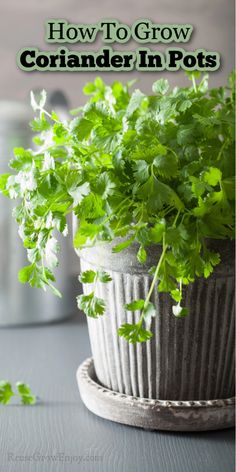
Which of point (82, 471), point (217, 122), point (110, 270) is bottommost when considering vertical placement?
point (82, 471)

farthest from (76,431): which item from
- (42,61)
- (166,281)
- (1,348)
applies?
(42,61)

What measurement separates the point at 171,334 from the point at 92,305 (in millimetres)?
129

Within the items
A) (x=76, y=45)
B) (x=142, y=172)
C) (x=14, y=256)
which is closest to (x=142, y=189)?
(x=142, y=172)

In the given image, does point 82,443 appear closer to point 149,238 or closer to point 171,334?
point 171,334

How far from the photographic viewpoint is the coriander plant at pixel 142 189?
798 mm

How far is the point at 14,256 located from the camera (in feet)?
5.03

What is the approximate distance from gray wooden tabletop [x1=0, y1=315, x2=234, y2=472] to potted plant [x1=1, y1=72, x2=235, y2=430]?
0.02 meters

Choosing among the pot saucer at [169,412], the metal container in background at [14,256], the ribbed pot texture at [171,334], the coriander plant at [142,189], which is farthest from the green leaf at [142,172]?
the metal container in background at [14,256]

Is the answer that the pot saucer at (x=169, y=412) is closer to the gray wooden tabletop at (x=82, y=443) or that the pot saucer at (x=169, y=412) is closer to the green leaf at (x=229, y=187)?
the gray wooden tabletop at (x=82, y=443)

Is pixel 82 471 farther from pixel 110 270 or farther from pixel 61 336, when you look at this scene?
pixel 61 336

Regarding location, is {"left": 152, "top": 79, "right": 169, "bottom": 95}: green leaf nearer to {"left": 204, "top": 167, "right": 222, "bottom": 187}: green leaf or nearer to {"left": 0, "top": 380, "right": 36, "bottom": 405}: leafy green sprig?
{"left": 204, "top": 167, "right": 222, "bottom": 187}: green leaf

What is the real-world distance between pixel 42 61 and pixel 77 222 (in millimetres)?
268

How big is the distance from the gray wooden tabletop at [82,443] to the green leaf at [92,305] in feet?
0.65

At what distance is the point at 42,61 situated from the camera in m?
1.02
